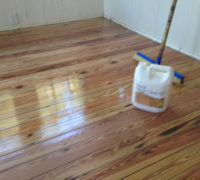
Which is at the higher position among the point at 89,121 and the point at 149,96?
the point at 149,96

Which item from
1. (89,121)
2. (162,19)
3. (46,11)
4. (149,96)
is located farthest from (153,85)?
(46,11)

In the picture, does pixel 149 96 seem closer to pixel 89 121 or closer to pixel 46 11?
pixel 89 121

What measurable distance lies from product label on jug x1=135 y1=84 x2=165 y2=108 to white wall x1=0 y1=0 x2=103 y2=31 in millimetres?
2192

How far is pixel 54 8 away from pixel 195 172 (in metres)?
2.75

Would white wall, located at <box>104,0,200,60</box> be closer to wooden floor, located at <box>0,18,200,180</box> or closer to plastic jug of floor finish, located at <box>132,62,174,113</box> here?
wooden floor, located at <box>0,18,200,180</box>

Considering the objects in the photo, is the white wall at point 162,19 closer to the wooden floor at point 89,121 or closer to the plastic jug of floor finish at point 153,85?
the wooden floor at point 89,121

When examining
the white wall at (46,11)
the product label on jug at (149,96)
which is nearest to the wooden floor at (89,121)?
the product label on jug at (149,96)

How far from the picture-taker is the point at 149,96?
1352mm

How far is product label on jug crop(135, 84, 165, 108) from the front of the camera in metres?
1.32

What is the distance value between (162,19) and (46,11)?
5.25 feet

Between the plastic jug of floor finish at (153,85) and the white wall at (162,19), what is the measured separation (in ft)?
3.01

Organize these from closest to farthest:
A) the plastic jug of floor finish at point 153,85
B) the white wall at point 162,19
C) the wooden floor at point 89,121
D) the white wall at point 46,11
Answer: the wooden floor at point 89,121
the plastic jug of floor finish at point 153,85
the white wall at point 162,19
the white wall at point 46,11

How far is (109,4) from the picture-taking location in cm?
321

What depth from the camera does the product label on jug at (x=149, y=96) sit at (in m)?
1.32
